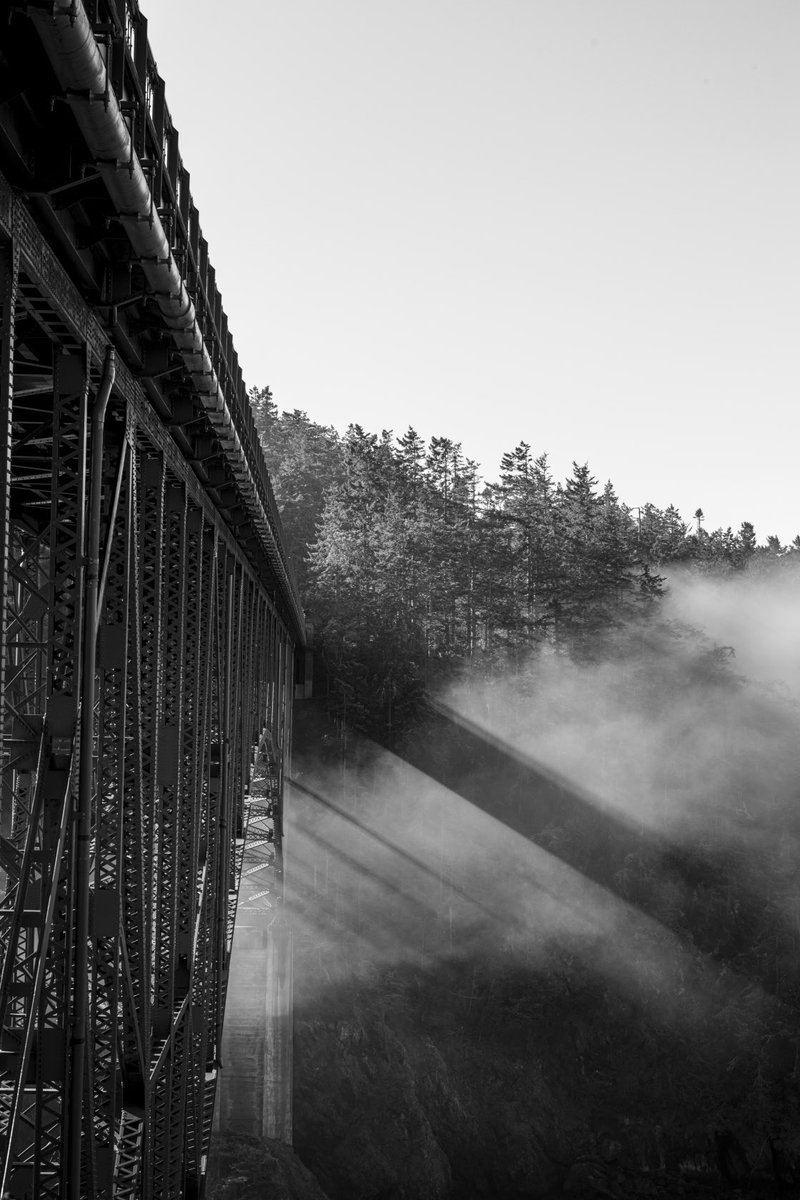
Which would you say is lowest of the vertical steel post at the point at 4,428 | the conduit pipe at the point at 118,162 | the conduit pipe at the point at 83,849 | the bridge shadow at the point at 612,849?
the bridge shadow at the point at 612,849

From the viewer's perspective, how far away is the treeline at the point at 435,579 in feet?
234

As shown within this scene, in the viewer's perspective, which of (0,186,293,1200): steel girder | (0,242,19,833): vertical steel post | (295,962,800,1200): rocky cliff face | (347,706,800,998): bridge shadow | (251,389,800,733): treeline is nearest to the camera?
(0,242,19,833): vertical steel post

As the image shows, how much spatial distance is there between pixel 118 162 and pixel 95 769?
483 cm

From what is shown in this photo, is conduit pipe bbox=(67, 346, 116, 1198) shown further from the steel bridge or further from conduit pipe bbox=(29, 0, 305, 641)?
conduit pipe bbox=(29, 0, 305, 641)

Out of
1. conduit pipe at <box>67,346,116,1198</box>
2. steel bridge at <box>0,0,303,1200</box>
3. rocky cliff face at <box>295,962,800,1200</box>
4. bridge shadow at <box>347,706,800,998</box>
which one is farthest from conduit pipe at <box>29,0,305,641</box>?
bridge shadow at <box>347,706,800,998</box>

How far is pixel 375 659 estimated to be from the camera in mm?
71312

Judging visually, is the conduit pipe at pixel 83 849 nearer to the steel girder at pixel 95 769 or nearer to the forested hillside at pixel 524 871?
the steel girder at pixel 95 769

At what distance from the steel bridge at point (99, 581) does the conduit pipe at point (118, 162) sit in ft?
0.05

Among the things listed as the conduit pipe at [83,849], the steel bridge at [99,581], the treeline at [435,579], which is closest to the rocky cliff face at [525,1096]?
the treeline at [435,579]

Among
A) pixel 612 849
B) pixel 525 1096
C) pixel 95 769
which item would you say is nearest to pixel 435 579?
pixel 612 849

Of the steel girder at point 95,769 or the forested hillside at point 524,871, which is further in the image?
the forested hillside at point 524,871

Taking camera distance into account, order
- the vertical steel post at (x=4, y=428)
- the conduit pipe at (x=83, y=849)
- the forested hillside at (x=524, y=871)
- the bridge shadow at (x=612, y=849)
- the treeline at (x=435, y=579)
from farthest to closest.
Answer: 1. the treeline at (x=435, y=579)
2. the bridge shadow at (x=612, y=849)
3. the forested hillside at (x=524, y=871)
4. the conduit pipe at (x=83, y=849)
5. the vertical steel post at (x=4, y=428)

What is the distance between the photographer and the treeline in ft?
234

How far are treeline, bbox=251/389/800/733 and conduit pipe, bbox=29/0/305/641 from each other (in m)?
58.1
